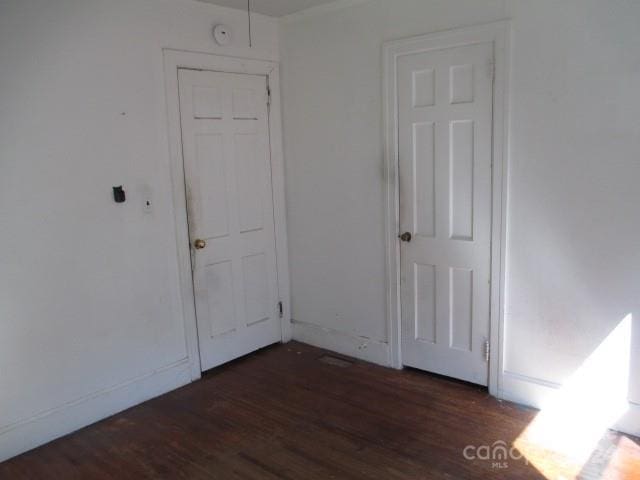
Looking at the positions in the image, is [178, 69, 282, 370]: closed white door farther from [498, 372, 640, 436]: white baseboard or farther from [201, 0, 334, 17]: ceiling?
[498, 372, 640, 436]: white baseboard

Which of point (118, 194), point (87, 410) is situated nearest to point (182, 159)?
point (118, 194)

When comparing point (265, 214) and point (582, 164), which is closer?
point (582, 164)

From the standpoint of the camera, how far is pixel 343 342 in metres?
3.95

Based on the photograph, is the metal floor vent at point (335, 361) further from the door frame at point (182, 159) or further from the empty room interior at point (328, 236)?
the door frame at point (182, 159)

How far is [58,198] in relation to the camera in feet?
9.30

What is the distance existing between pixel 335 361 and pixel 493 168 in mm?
1787

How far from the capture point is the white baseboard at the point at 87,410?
2.77 metres

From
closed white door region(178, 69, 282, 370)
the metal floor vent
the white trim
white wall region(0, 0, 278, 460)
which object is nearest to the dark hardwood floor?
the metal floor vent

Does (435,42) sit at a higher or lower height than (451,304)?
higher

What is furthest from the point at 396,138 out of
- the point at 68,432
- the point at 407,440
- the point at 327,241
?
the point at 68,432

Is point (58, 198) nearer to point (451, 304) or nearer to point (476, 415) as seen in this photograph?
point (451, 304)

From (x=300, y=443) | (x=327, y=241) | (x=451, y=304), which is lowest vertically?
(x=300, y=443)

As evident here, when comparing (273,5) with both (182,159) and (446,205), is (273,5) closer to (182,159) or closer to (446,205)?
(182,159)

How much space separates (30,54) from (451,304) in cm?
279
